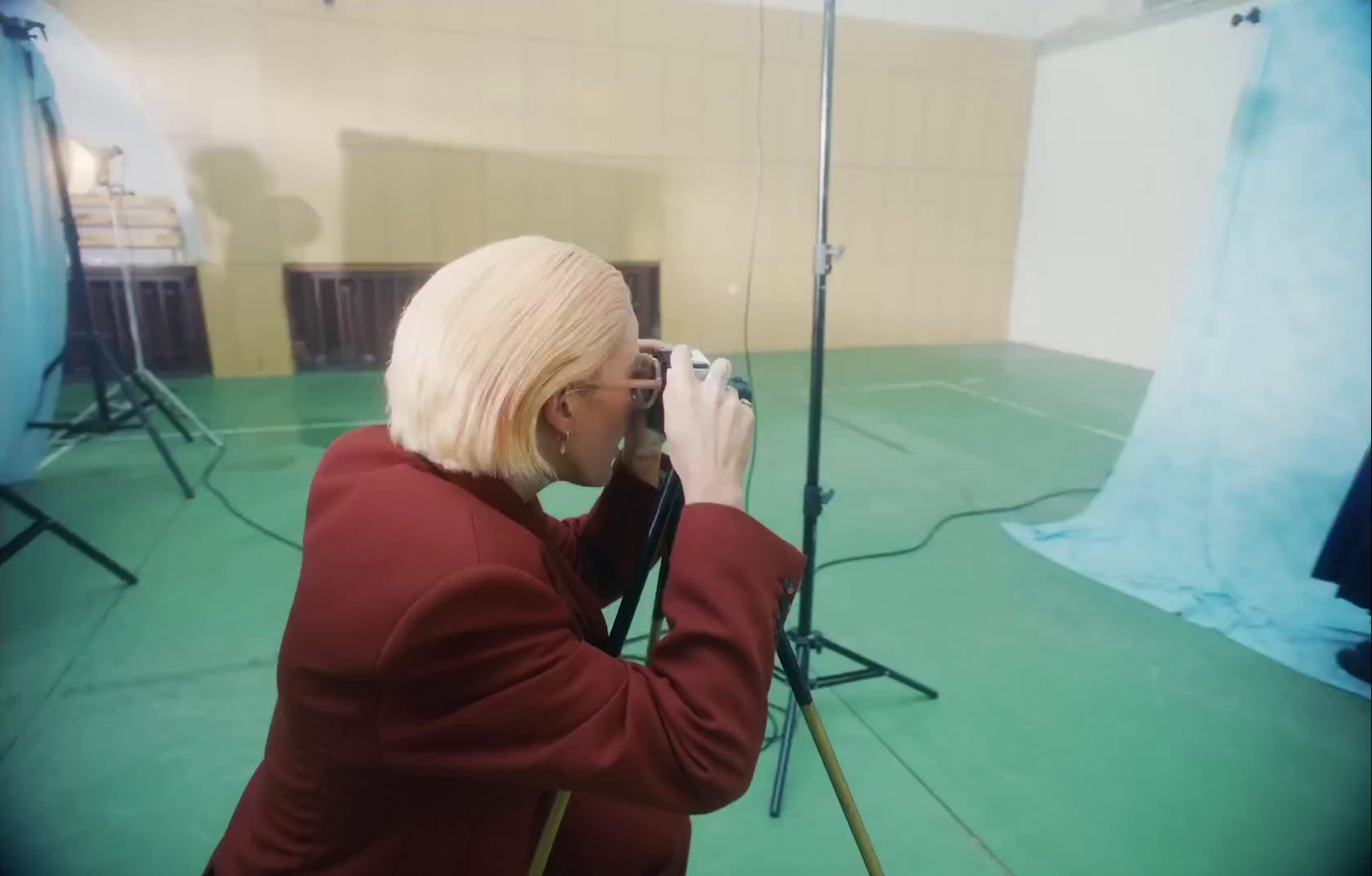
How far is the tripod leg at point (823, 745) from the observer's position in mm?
1085

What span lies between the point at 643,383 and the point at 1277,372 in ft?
8.12

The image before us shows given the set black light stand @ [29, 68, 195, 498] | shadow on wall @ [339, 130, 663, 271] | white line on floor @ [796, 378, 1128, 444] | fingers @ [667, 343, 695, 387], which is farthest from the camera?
shadow on wall @ [339, 130, 663, 271]

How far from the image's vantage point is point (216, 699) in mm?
1901

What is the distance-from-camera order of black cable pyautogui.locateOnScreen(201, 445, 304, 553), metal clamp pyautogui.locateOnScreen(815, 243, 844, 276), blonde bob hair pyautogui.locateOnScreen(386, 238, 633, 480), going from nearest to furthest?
blonde bob hair pyautogui.locateOnScreen(386, 238, 633, 480) → metal clamp pyautogui.locateOnScreen(815, 243, 844, 276) → black cable pyautogui.locateOnScreen(201, 445, 304, 553)

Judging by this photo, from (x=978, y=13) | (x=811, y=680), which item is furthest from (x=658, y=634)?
(x=978, y=13)

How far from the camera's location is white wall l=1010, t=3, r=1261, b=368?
17.8 feet

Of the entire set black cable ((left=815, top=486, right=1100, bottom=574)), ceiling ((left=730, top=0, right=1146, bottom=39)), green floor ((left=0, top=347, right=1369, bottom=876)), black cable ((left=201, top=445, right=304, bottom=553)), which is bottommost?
green floor ((left=0, top=347, right=1369, bottom=876))

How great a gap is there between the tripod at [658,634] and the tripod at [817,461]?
27 cm

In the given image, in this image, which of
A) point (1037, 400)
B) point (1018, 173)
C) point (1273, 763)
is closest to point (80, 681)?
point (1273, 763)

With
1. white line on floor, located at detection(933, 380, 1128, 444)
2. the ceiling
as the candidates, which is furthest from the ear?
the ceiling

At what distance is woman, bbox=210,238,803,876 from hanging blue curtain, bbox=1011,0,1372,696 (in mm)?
2145

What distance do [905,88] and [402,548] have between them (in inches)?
281

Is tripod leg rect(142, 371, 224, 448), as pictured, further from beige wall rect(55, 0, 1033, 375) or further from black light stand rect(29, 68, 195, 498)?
beige wall rect(55, 0, 1033, 375)

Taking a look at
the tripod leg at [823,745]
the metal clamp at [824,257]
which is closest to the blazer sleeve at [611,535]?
the tripod leg at [823,745]
